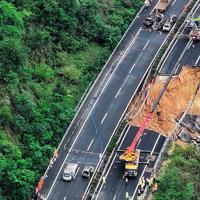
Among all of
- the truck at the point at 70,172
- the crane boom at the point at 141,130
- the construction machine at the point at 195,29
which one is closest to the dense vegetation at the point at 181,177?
the crane boom at the point at 141,130

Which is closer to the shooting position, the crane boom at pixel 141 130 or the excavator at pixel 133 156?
the excavator at pixel 133 156

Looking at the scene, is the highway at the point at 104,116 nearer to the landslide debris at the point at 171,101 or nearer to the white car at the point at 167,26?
the white car at the point at 167,26

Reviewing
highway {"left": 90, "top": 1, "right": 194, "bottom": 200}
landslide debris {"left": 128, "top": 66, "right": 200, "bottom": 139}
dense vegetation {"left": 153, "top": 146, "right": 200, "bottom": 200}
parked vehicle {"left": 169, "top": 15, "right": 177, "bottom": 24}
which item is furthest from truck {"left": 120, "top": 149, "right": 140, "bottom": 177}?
parked vehicle {"left": 169, "top": 15, "right": 177, "bottom": 24}

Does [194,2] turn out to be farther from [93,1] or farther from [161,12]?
[93,1]

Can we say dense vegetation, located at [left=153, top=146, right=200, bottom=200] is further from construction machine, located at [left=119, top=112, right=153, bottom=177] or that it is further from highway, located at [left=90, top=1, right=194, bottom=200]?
construction machine, located at [left=119, top=112, right=153, bottom=177]

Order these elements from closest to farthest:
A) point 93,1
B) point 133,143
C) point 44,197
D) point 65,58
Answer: point 44,197
point 133,143
point 65,58
point 93,1

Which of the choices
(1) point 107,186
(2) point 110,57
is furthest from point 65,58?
(1) point 107,186
